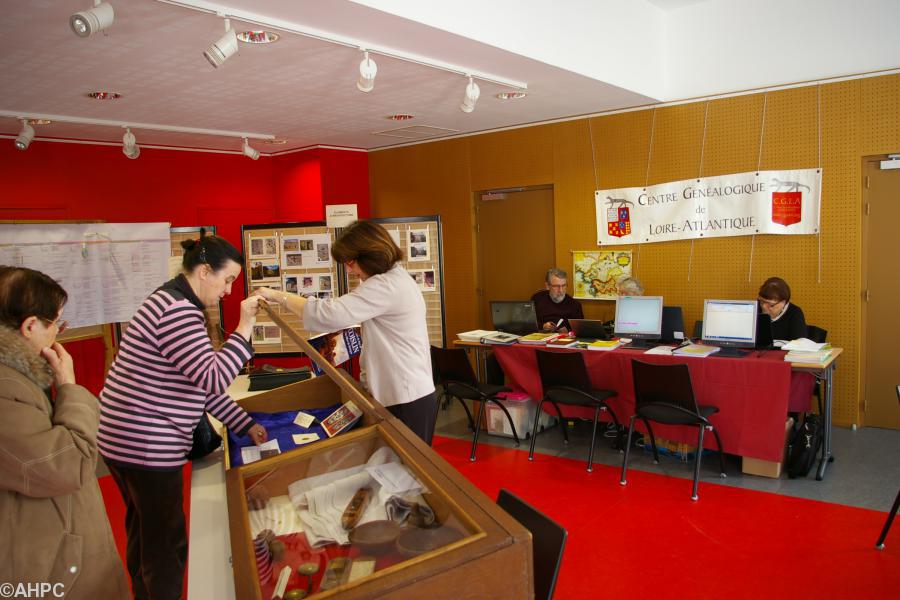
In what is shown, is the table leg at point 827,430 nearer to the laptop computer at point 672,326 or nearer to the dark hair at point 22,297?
the laptop computer at point 672,326

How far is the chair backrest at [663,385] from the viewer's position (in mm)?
4020

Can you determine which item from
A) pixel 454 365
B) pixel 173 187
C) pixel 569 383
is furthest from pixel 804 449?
pixel 173 187

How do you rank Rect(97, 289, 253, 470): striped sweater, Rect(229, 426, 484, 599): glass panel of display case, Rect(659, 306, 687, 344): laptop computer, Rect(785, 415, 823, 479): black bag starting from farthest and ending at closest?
Rect(659, 306, 687, 344): laptop computer
Rect(785, 415, 823, 479): black bag
Rect(97, 289, 253, 470): striped sweater
Rect(229, 426, 484, 599): glass panel of display case

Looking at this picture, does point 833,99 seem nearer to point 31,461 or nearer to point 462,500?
point 462,500

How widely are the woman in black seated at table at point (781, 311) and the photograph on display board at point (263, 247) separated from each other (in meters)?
4.88

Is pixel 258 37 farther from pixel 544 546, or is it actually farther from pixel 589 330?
pixel 589 330

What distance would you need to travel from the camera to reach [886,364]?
16.8 feet

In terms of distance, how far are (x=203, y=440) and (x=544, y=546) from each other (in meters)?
1.34

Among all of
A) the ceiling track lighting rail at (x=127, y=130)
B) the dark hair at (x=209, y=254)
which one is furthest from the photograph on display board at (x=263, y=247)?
the dark hair at (x=209, y=254)

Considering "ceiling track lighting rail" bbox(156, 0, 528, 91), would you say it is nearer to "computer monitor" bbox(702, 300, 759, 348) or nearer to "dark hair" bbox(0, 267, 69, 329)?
"dark hair" bbox(0, 267, 69, 329)

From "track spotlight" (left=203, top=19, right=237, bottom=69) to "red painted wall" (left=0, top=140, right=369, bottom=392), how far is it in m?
4.06

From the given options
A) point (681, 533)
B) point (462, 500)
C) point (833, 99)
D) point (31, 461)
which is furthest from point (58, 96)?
point (833, 99)

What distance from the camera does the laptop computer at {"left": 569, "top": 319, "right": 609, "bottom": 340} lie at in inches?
204

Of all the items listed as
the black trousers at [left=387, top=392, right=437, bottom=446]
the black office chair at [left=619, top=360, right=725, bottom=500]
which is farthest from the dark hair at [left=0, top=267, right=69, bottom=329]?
the black office chair at [left=619, top=360, right=725, bottom=500]
